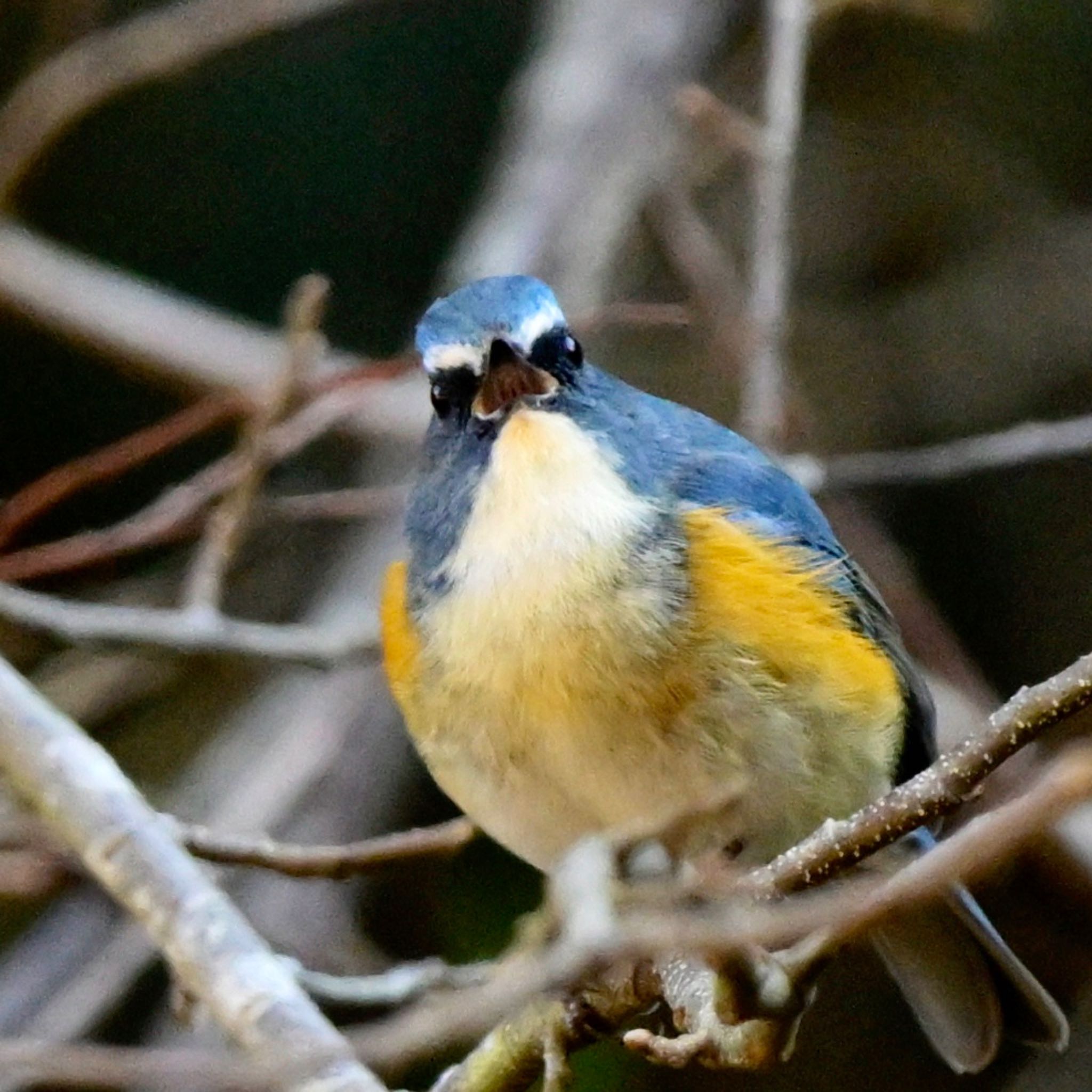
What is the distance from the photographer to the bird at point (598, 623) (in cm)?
199

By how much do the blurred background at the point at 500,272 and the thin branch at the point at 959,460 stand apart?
0.48m

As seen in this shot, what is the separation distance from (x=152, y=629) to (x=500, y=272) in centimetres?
155

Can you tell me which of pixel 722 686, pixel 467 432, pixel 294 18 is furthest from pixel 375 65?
pixel 722 686

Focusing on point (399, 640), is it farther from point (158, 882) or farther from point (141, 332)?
point (141, 332)

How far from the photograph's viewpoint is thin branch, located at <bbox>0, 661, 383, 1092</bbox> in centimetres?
165

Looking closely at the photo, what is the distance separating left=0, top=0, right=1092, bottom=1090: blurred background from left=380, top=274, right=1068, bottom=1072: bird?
89cm

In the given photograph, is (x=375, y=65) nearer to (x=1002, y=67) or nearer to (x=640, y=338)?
(x=640, y=338)

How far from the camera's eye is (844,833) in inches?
50.1

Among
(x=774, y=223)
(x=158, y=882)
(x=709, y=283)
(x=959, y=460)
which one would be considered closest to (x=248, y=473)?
(x=158, y=882)

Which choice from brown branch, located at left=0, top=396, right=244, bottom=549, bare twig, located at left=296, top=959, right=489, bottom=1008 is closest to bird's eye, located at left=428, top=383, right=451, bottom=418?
brown branch, located at left=0, top=396, right=244, bottom=549

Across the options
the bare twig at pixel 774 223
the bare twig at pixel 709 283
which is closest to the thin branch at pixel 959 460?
the bare twig at pixel 774 223

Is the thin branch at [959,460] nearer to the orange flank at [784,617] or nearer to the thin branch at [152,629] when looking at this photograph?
the orange flank at [784,617]

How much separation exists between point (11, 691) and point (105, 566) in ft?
4.53

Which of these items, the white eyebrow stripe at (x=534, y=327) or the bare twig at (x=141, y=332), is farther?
the bare twig at (x=141, y=332)
